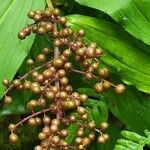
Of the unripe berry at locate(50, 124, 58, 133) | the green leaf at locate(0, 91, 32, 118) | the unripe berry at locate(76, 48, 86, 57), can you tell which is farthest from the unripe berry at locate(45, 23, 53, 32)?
the green leaf at locate(0, 91, 32, 118)

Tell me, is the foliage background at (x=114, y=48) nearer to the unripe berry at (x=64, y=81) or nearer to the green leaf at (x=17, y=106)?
the green leaf at (x=17, y=106)

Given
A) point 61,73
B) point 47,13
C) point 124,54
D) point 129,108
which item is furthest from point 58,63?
point 129,108

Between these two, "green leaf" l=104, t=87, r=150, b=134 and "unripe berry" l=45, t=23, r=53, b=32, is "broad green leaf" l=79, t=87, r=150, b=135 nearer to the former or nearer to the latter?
"green leaf" l=104, t=87, r=150, b=134

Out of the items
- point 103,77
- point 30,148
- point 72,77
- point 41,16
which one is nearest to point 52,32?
point 41,16

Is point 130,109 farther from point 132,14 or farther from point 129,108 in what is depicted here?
point 132,14

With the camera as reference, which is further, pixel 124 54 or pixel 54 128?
pixel 124 54

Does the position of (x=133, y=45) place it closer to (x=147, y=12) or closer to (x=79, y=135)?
(x=147, y=12)
